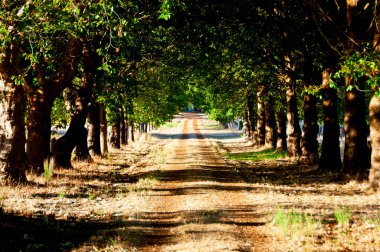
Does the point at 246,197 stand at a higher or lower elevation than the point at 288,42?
lower

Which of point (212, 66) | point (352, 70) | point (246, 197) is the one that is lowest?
point (246, 197)

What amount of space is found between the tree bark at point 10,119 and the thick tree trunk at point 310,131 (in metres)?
14.2

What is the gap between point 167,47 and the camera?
24578mm

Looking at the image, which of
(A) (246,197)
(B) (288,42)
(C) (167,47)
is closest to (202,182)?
(A) (246,197)

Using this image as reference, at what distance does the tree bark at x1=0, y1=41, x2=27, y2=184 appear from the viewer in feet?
49.7

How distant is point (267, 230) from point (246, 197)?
4.41 m

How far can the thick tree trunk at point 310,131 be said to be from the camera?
931 inches

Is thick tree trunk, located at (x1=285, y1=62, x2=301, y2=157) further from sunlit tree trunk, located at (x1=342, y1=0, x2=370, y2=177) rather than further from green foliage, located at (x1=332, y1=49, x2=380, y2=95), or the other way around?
green foliage, located at (x1=332, y1=49, x2=380, y2=95)

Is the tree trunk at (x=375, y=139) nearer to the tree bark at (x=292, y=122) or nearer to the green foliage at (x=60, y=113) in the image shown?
the tree bark at (x=292, y=122)

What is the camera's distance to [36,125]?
18.5 meters

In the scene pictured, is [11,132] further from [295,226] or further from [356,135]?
[356,135]

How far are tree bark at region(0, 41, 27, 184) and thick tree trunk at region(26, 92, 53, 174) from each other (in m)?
2.78

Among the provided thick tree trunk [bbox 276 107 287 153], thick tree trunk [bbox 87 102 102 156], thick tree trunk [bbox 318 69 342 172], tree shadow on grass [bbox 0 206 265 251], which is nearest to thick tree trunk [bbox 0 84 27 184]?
tree shadow on grass [bbox 0 206 265 251]

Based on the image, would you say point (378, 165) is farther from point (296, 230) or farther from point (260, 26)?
point (260, 26)
